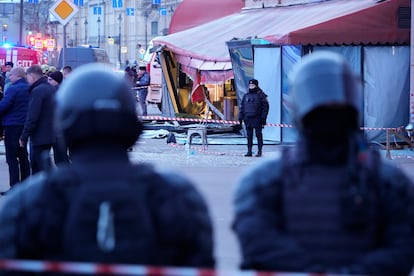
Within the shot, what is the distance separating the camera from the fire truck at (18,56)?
39000 mm

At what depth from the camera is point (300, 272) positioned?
3.37m

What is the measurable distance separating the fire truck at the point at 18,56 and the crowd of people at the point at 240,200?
36.2 metres

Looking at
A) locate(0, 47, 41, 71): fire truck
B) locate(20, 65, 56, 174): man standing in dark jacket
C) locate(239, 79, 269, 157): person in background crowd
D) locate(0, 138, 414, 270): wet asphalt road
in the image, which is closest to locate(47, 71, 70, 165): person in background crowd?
locate(20, 65, 56, 174): man standing in dark jacket

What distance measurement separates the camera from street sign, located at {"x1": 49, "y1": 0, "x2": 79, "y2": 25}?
17328mm

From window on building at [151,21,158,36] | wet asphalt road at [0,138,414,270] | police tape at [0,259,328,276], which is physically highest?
window on building at [151,21,158,36]

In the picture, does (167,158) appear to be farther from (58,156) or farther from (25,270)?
(25,270)

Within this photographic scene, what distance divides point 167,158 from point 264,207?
15.7 m

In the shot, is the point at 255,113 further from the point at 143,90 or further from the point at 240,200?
the point at 240,200

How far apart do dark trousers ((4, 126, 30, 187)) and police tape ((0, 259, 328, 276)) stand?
32.2 feet

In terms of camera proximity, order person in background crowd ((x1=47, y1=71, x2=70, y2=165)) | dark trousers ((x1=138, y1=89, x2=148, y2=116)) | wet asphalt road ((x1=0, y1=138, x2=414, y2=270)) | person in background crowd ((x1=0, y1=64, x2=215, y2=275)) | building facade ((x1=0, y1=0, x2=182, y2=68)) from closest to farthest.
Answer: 1. person in background crowd ((x1=0, y1=64, x2=215, y2=275))
2. wet asphalt road ((x1=0, y1=138, x2=414, y2=270))
3. person in background crowd ((x1=47, y1=71, x2=70, y2=165))
4. dark trousers ((x1=138, y1=89, x2=148, y2=116))
5. building facade ((x1=0, y1=0, x2=182, y2=68))

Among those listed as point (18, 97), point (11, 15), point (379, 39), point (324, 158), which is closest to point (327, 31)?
point (379, 39)

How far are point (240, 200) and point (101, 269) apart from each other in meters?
0.72

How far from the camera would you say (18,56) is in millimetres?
39375

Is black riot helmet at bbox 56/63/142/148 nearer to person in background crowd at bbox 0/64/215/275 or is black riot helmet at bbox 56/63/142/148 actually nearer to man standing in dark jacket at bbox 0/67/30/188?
person in background crowd at bbox 0/64/215/275
